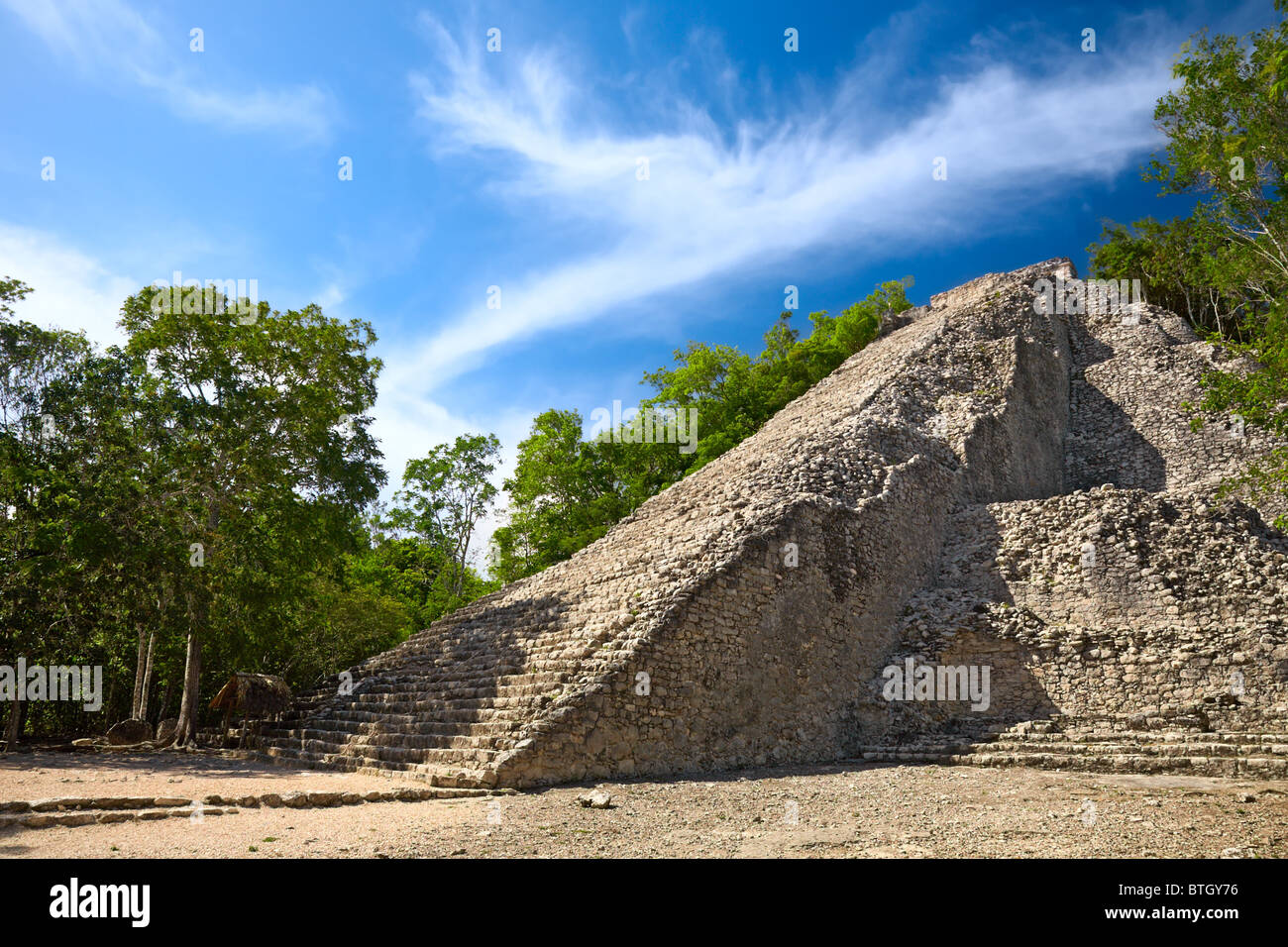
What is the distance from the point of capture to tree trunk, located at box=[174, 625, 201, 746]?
48.2 feet

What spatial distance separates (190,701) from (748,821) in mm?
12338

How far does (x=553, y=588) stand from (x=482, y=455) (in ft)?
48.4

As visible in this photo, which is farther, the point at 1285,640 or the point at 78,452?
the point at 78,452

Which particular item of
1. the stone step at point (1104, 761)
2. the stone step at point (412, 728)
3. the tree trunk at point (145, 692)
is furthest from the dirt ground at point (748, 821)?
the tree trunk at point (145, 692)

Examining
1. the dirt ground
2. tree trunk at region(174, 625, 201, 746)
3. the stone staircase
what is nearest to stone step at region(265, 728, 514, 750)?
the stone staircase

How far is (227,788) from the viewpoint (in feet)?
30.7

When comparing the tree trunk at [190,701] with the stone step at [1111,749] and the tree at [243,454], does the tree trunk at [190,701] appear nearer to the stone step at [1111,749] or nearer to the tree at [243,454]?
the tree at [243,454]

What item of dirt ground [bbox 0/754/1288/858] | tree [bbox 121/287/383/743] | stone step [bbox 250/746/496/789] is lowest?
stone step [bbox 250/746/496/789]

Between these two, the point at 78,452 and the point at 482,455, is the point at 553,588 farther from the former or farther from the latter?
the point at 482,455

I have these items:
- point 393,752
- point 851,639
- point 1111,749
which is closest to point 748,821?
point 1111,749

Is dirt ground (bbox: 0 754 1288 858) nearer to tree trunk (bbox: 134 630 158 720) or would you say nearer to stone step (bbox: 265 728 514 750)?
stone step (bbox: 265 728 514 750)

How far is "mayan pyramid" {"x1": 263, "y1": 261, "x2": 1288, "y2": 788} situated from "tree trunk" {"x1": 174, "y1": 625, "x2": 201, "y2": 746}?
186cm

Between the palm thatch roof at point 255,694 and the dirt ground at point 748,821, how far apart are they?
13.5 ft

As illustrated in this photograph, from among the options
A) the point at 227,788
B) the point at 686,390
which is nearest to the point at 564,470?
the point at 686,390
